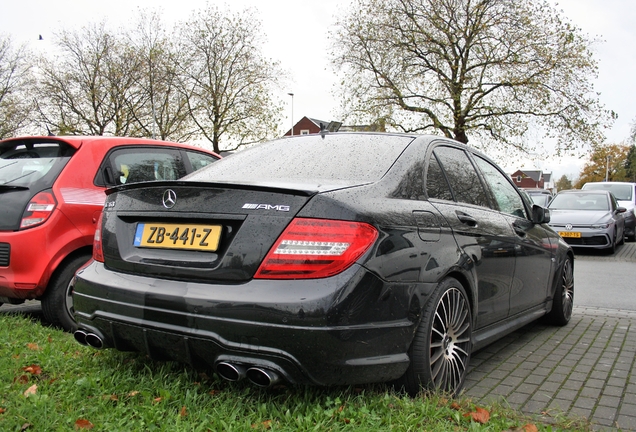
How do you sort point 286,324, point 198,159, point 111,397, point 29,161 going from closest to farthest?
1. point 286,324
2. point 111,397
3. point 29,161
4. point 198,159

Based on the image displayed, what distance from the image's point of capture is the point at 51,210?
4398 millimetres

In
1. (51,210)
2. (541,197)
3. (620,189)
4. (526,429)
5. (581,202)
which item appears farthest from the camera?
(541,197)

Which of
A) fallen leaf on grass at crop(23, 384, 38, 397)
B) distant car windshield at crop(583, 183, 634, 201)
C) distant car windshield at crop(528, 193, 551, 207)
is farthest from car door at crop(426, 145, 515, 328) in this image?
distant car windshield at crop(528, 193, 551, 207)

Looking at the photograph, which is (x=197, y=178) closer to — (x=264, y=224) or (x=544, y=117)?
(x=264, y=224)

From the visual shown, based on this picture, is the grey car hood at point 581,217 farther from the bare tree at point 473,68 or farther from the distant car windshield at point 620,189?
the bare tree at point 473,68

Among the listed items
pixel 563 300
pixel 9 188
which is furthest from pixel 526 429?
pixel 9 188

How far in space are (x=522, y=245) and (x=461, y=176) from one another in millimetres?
913

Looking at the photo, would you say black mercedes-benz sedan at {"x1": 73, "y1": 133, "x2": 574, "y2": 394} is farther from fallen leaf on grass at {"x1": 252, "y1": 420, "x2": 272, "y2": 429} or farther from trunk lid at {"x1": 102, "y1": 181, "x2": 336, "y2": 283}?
fallen leaf on grass at {"x1": 252, "y1": 420, "x2": 272, "y2": 429}

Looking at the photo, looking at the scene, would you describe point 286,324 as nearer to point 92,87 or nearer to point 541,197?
point 541,197

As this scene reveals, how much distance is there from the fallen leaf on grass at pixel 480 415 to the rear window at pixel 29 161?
3.61 meters

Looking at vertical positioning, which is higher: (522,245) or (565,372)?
(522,245)

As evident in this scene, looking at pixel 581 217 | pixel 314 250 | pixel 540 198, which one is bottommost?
pixel 581 217

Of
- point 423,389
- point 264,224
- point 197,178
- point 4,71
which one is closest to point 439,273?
point 423,389

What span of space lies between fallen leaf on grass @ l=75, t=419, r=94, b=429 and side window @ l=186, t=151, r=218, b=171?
12.0 ft
